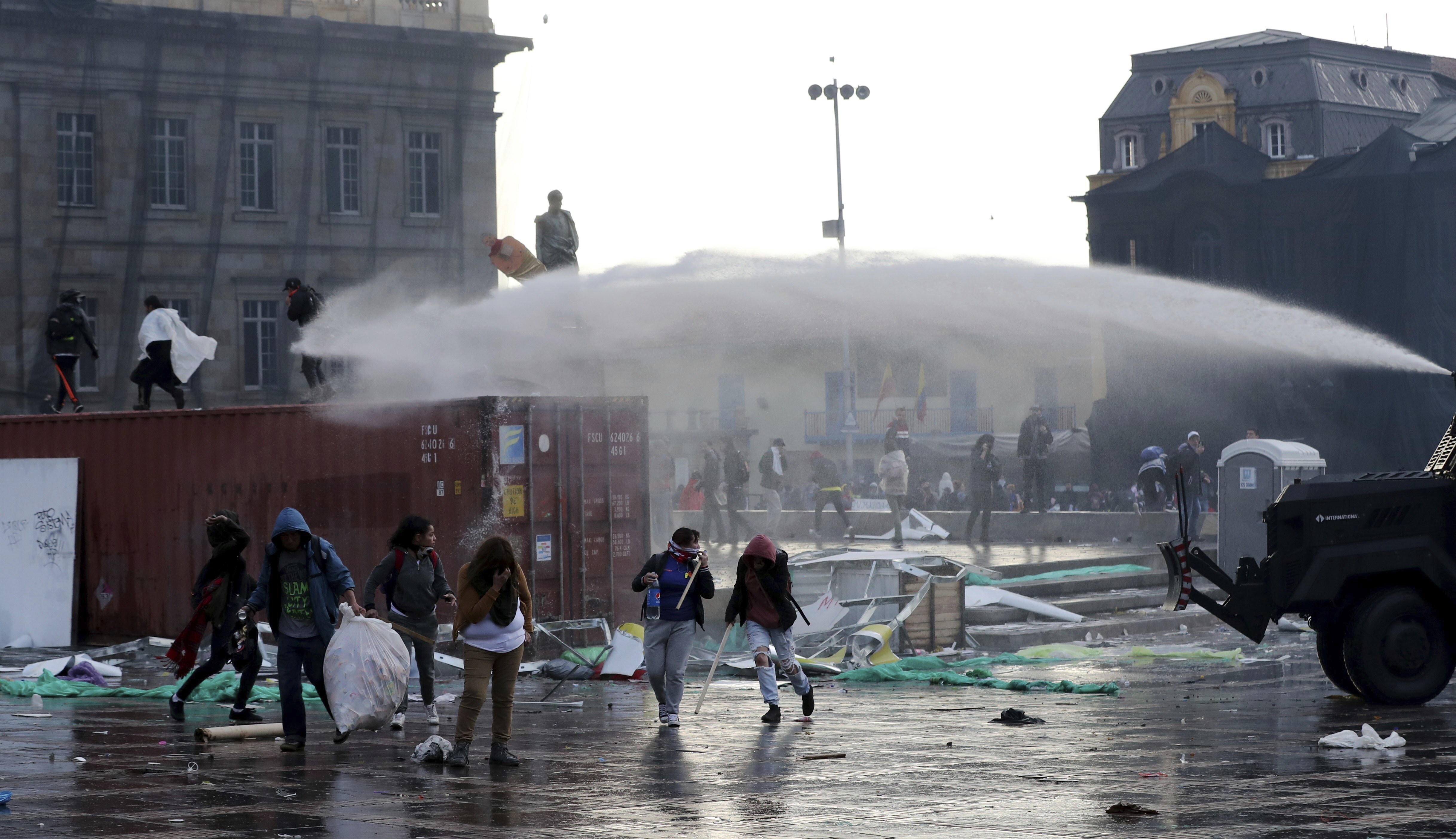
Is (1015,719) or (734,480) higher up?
(734,480)

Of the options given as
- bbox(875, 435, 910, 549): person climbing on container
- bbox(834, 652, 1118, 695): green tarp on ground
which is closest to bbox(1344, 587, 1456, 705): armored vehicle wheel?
bbox(834, 652, 1118, 695): green tarp on ground

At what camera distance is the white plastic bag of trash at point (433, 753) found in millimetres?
10508

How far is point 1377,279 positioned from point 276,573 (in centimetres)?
3692

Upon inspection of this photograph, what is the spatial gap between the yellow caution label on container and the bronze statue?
5305 mm

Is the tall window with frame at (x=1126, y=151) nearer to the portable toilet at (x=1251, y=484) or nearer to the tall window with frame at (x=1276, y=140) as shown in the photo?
the tall window with frame at (x=1276, y=140)

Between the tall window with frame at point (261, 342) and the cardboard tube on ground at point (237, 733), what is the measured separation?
1130 inches

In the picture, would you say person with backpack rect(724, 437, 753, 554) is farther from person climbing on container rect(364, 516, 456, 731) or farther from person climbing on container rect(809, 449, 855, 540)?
person climbing on container rect(364, 516, 456, 731)

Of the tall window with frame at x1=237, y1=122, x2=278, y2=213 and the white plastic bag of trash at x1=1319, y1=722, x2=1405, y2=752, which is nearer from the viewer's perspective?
the white plastic bag of trash at x1=1319, y1=722, x2=1405, y2=752

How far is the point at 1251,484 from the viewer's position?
21266 millimetres

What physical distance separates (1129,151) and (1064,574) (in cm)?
3647

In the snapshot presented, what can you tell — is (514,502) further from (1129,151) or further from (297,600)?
(1129,151)

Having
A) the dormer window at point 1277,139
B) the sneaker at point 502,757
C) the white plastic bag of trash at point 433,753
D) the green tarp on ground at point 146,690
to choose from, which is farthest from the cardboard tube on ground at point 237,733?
the dormer window at point 1277,139

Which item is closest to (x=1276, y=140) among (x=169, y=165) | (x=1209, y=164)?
(x=1209, y=164)

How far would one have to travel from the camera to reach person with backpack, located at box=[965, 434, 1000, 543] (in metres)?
28.4
